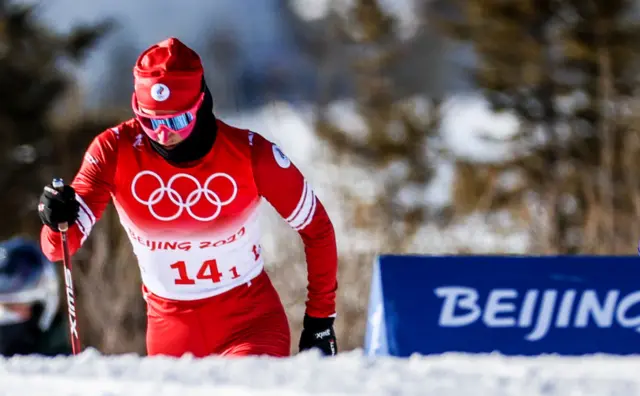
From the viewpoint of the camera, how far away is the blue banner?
4.29 m

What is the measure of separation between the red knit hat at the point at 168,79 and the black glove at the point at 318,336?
109cm

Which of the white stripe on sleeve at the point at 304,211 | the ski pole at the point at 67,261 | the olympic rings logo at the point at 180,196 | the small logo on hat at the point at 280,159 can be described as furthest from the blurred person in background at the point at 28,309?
the small logo on hat at the point at 280,159

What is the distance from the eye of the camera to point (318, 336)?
4508 millimetres

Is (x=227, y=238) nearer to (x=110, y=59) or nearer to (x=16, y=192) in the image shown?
(x=16, y=192)

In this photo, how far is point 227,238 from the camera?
171 inches

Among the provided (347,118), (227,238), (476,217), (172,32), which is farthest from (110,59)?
(227,238)

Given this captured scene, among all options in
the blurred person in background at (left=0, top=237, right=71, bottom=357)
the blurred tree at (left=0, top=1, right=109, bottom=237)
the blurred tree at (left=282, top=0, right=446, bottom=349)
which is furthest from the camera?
the blurred tree at (left=282, top=0, right=446, bottom=349)

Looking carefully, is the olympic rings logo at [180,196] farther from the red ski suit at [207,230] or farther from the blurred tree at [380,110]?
the blurred tree at [380,110]

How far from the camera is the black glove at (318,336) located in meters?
4.50

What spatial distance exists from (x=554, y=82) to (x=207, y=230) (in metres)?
17.9

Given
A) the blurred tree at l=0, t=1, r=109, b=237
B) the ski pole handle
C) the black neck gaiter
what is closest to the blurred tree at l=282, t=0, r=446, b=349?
the blurred tree at l=0, t=1, r=109, b=237

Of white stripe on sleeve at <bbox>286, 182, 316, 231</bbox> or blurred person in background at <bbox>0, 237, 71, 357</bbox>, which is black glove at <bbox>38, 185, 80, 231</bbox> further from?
blurred person in background at <bbox>0, 237, 71, 357</bbox>

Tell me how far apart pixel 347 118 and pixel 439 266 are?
23298mm

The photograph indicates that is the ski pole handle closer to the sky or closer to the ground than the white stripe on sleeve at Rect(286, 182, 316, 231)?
closer to the sky
